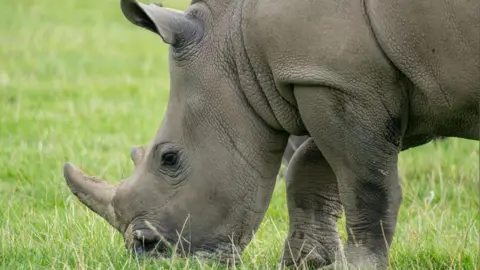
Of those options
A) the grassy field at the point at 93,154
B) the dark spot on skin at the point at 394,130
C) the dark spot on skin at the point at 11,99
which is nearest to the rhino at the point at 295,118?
the dark spot on skin at the point at 394,130

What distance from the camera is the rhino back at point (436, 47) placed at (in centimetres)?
525

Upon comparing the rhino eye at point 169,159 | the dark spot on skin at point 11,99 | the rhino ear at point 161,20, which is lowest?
the dark spot on skin at point 11,99

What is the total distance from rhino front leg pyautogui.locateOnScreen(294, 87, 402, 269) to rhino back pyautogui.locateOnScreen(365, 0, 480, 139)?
18cm

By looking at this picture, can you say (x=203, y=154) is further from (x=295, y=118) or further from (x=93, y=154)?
(x=93, y=154)

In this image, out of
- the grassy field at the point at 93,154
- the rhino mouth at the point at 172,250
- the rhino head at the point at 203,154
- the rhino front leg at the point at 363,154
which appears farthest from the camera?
the grassy field at the point at 93,154

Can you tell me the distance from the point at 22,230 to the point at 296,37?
2.14m

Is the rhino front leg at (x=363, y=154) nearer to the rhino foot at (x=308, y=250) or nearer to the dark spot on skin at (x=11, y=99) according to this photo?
the rhino foot at (x=308, y=250)

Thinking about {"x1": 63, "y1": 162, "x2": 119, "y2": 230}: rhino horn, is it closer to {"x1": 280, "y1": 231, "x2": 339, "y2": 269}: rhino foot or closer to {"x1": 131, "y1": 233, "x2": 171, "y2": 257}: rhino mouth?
{"x1": 131, "y1": 233, "x2": 171, "y2": 257}: rhino mouth

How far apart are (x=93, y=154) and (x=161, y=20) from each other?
4.20 meters

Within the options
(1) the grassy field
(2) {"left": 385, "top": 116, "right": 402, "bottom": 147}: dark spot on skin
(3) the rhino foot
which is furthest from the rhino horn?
(2) {"left": 385, "top": 116, "right": 402, "bottom": 147}: dark spot on skin

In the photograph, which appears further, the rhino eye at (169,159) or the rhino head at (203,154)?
the rhino eye at (169,159)

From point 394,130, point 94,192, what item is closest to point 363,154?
point 394,130

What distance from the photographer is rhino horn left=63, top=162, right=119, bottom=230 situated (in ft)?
20.8

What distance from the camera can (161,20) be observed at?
19.3 ft
